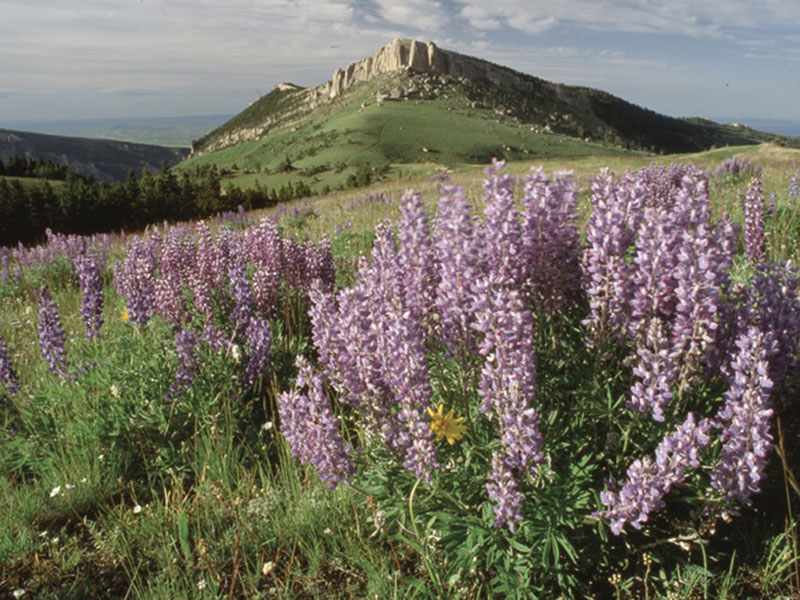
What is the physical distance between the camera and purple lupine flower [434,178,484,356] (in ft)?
8.55

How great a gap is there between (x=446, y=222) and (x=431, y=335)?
71cm

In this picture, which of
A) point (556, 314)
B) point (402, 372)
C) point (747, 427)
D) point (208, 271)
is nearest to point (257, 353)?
point (208, 271)

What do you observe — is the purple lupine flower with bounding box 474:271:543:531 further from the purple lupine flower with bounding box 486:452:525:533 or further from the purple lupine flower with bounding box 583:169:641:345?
the purple lupine flower with bounding box 583:169:641:345

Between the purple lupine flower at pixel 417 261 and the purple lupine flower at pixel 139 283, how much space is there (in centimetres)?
343

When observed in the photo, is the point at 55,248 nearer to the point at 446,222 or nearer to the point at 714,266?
the point at 446,222

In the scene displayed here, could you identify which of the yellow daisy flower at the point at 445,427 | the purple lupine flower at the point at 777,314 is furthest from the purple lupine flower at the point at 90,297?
the purple lupine flower at the point at 777,314

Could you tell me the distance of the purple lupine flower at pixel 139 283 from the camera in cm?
524

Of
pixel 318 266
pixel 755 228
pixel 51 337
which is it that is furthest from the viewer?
pixel 318 266

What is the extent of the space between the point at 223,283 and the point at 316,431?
12.2 feet

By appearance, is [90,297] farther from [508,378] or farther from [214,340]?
[508,378]

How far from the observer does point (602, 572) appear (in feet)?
9.53

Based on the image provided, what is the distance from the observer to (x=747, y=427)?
2.32 metres

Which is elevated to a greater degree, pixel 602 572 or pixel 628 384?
pixel 628 384

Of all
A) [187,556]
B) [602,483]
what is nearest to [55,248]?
[187,556]
